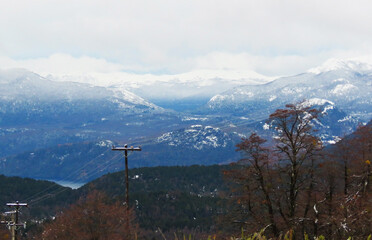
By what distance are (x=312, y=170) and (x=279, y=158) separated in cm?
299

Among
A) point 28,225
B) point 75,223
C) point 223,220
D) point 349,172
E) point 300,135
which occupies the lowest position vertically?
point 28,225

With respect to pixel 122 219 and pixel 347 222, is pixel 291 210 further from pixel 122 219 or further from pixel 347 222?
pixel 122 219

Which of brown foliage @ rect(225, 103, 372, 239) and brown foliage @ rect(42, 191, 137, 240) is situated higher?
brown foliage @ rect(225, 103, 372, 239)

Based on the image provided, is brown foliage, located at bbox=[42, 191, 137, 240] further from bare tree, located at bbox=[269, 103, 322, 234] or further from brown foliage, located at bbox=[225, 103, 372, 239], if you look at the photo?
bare tree, located at bbox=[269, 103, 322, 234]

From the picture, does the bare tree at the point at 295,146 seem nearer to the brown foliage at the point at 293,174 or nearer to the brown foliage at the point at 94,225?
the brown foliage at the point at 293,174

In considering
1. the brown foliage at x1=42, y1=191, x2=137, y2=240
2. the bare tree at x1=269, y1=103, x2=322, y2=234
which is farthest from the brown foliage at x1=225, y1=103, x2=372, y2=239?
the brown foliage at x1=42, y1=191, x2=137, y2=240

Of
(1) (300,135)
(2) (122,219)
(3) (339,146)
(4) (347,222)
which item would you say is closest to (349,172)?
(3) (339,146)

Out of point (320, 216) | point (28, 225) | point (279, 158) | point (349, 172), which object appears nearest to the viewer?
point (320, 216)

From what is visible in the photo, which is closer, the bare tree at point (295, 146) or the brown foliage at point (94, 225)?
the bare tree at point (295, 146)

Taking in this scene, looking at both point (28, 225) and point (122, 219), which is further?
point (28, 225)

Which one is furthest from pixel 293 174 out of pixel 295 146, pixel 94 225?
pixel 94 225

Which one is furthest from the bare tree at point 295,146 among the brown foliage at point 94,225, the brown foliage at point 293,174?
the brown foliage at point 94,225

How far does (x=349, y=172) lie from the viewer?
40969mm

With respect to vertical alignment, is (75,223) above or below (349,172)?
below
